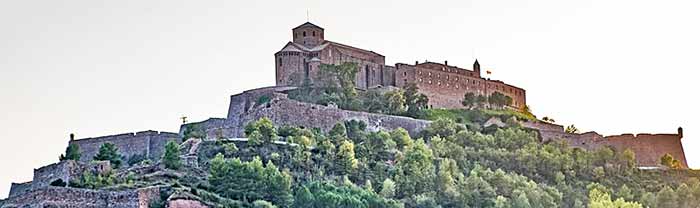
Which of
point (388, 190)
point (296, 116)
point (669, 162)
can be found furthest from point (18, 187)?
point (669, 162)

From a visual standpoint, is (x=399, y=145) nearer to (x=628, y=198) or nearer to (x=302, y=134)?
(x=302, y=134)

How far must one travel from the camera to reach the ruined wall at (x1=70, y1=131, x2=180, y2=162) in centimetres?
8012

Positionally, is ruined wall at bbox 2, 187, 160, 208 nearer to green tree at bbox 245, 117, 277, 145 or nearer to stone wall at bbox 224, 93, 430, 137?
green tree at bbox 245, 117, 277, 145

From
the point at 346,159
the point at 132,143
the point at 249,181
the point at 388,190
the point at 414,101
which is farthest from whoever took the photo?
the point at 414,101

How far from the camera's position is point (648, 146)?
310 feet

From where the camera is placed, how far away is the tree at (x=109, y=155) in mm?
72438

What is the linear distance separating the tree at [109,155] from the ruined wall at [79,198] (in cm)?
1306

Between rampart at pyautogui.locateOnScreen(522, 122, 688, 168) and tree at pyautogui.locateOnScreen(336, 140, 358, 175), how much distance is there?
21511 millimetres

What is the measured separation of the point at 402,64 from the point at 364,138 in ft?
50.9

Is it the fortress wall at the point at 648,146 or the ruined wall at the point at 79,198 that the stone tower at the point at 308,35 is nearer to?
the fortress wall at the point at 648,146

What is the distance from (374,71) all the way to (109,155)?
2470 centimetres

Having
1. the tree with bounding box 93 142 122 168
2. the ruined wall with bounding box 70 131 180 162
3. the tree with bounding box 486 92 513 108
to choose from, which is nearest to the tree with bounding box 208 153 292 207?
the tree with bounding box 93 142 122 168

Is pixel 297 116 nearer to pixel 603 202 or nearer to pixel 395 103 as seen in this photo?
pixel 395 103

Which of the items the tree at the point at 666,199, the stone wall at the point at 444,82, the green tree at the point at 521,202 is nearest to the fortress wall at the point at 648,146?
the stone wall at the point at 444,82
